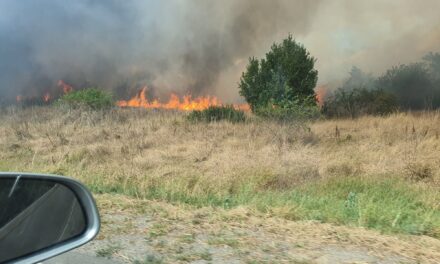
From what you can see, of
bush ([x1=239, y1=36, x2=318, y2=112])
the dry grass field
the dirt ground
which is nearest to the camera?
the dirt ground

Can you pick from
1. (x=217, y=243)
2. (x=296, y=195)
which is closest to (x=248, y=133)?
→ (x=296, y=195)

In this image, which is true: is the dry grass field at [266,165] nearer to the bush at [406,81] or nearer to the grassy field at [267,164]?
the grassy field at [267,164]

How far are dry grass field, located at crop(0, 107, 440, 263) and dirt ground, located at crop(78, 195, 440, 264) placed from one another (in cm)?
47

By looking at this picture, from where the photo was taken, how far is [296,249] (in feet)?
16.0

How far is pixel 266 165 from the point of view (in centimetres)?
1118

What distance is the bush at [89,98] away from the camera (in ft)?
95.0

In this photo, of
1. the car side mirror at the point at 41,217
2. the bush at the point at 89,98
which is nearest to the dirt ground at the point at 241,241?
the car side mirror at the point at 41,217

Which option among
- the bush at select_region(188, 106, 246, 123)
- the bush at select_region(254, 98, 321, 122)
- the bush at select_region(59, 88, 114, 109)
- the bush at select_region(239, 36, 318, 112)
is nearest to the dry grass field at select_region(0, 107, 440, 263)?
the bush at select_region(254, 98, 321, 122)

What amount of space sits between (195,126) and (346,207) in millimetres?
12534

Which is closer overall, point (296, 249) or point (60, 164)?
point (296, 249)

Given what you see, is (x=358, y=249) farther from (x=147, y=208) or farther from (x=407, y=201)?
(x=407, y=201)

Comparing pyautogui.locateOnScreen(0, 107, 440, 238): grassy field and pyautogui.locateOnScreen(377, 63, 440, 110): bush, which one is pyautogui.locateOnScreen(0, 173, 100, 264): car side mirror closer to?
pyautogui.locateOnScreen(0, 107, 440, 238): grassy field

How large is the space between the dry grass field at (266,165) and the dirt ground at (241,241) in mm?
468

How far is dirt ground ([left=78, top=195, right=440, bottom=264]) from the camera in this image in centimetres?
465
